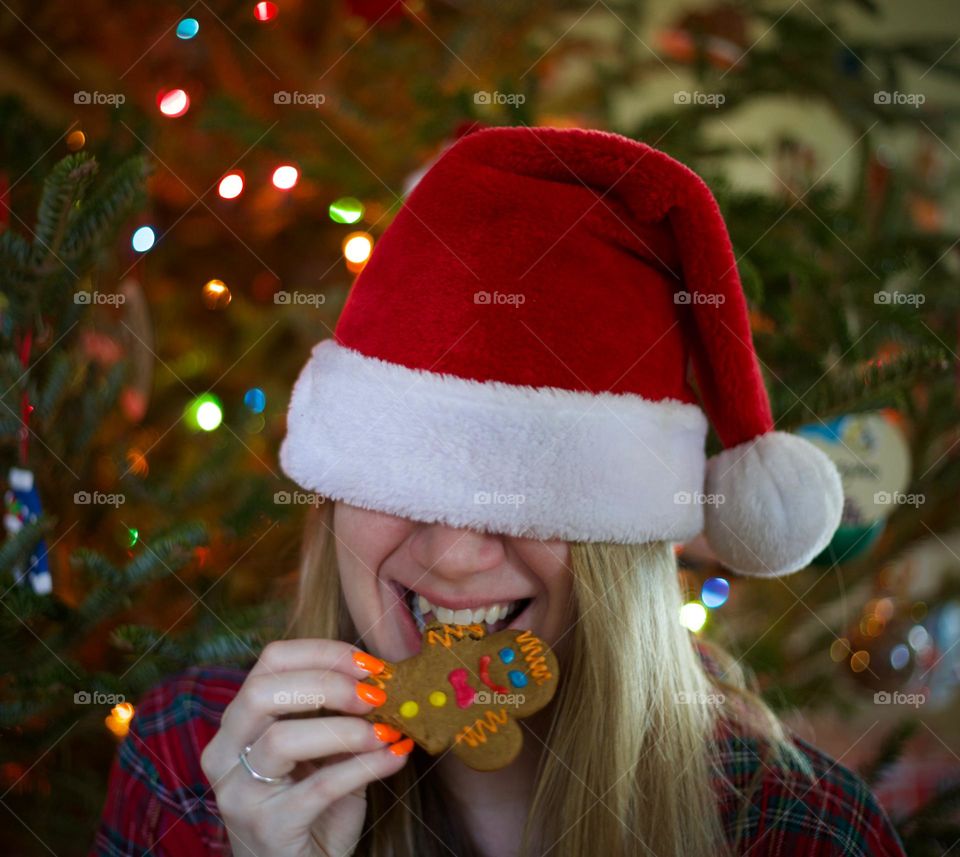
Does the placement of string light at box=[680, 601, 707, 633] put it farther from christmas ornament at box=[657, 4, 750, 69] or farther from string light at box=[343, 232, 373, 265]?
christmas ornament at box=[657, 4, 750, 69]

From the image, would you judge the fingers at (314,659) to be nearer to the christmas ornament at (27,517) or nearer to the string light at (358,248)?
the christmas ornament at (27,517)

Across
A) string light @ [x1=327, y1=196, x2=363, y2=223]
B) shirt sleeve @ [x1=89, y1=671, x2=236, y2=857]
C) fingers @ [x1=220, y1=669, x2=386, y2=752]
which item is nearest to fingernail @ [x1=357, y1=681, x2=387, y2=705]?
fingers @ [x1=220, y1=669, x2=386, y2=752]

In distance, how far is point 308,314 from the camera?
1663 millimetres

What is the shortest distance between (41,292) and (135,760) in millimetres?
604

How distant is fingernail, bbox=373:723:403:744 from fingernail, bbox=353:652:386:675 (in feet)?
0.18

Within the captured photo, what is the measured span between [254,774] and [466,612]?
0.27m

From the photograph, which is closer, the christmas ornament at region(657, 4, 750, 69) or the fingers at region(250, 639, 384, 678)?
the fingers at region(250, 639, 384, 678)

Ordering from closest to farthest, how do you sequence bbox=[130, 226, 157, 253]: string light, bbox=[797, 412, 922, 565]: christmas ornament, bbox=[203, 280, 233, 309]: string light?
bbox=[130, 226, 157, 253]: string light, bbox=[203, 280, 233, 309]: string light, bbox=[797, 412, 922, 565]: christmas ornament

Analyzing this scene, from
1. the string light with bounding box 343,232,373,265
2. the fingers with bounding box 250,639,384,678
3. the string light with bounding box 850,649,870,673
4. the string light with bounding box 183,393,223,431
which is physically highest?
the string light with bounding box 343,232,373,265

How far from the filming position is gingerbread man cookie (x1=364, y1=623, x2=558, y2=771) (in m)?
0.95

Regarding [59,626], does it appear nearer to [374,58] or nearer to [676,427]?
[676,427]

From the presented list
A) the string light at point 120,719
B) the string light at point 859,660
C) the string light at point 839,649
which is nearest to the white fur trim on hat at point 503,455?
the string light at point 120,719

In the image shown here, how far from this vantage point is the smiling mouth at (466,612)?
1003 mm

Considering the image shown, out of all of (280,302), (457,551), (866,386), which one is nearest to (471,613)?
(457,551)
